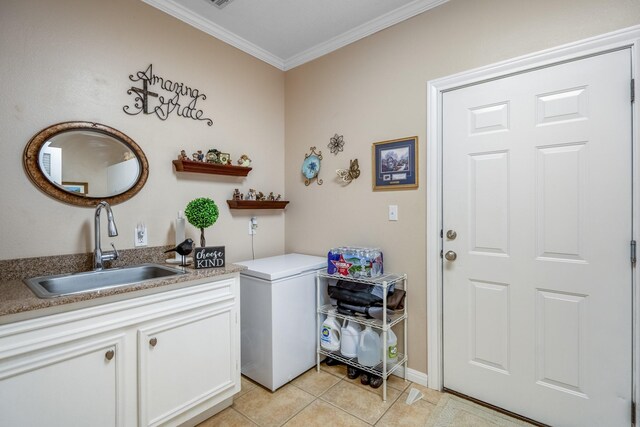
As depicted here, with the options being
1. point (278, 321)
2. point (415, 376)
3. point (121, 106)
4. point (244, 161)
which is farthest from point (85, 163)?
point (415, 376)

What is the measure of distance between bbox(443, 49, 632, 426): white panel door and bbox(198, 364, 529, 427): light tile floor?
0.16 meters

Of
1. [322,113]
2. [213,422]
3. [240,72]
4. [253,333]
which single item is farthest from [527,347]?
[240,72]

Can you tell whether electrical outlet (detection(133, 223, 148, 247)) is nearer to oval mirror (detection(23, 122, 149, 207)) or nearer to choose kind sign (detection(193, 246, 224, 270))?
oval mirror (detection(23, 122, 149, 207))

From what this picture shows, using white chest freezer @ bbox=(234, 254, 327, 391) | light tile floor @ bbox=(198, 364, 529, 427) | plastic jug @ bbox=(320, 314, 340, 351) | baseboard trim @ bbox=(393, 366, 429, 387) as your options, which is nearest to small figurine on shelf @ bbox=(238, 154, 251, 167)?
white chest freezer @ bbox=(234, 254, 327, 391)

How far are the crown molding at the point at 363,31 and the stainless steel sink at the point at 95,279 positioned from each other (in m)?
2.14

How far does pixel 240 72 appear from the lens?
260 centimetres

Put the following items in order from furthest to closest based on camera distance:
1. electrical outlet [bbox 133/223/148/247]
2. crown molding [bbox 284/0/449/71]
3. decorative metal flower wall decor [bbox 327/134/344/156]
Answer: decorative metal flower wall decor [bbox 327/134/344/156]
crown molding [bbox 284/0/449/71]
electrical outlet [bbox 133/223/148/247]

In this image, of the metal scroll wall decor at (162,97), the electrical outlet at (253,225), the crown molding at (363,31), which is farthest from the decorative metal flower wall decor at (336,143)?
the metal scroll wall decor at (162,97)

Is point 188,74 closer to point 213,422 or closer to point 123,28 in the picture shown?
point 123,28

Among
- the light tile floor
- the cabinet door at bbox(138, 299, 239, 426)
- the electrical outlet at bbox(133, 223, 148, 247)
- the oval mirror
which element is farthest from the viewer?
the electrical outlet at bbox(133, 223, 148, 247)

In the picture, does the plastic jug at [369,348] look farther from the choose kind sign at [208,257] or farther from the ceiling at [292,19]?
the ceiling at [292,19]

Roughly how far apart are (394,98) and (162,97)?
5.42 feet

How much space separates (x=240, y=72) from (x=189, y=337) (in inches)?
83.4

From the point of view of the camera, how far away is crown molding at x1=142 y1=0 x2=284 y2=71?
6.87 feet
